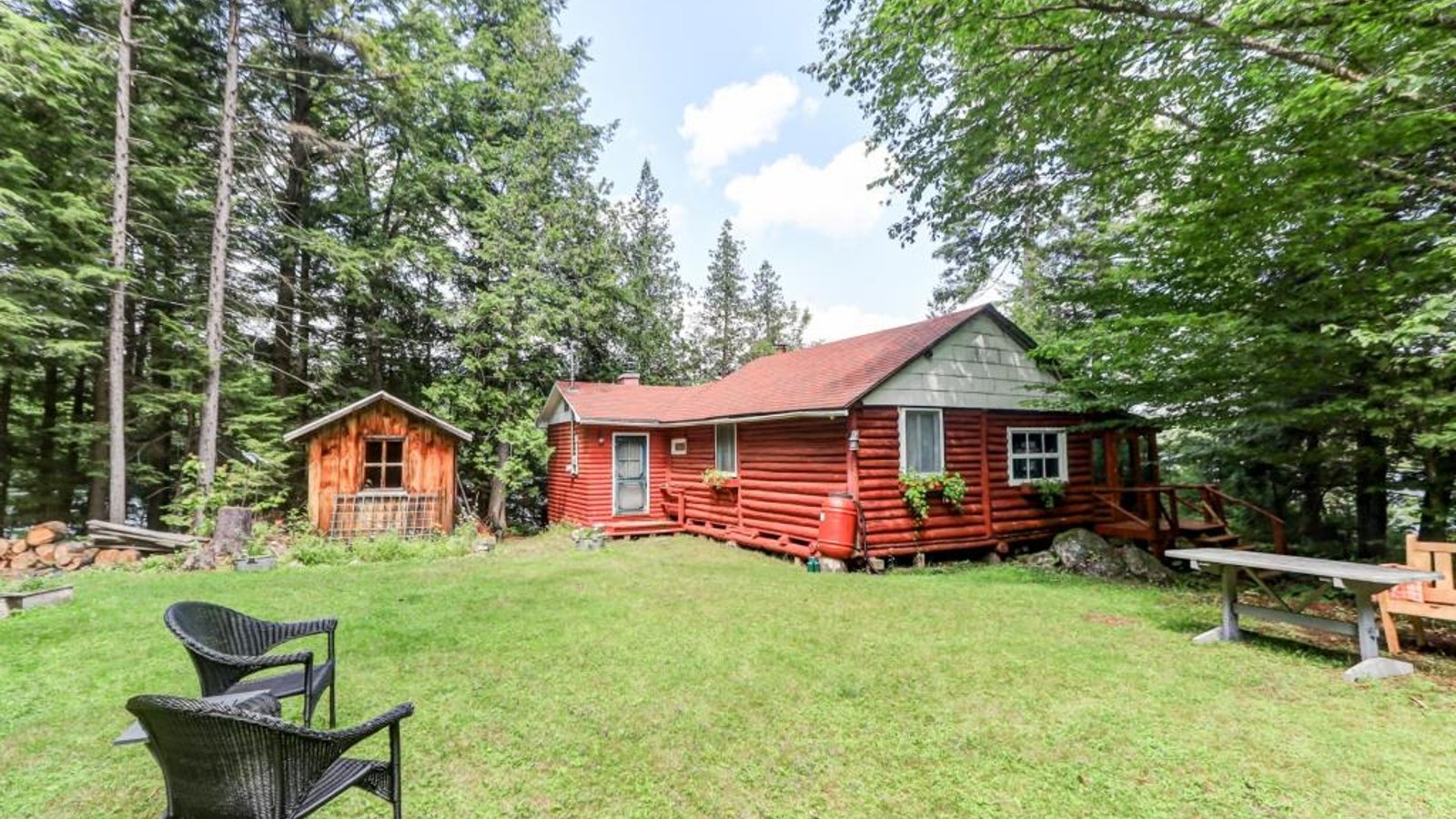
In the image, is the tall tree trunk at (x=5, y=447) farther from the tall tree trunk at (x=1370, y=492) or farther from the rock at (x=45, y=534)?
the tall tree trunk at (x=1370, y=492)

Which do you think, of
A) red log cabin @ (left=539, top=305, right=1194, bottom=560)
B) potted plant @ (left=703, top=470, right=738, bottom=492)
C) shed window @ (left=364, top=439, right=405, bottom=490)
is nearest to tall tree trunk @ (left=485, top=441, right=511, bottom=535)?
shed window @ (left=364, top=439, right=405, bottom=490)

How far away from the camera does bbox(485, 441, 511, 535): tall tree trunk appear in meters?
14.9

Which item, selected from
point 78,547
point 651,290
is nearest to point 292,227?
point 78,547

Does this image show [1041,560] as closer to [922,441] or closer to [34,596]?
[922,441]

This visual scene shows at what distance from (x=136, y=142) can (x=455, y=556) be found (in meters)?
10.0

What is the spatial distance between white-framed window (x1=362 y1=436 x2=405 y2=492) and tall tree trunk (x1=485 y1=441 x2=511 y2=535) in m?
2.59

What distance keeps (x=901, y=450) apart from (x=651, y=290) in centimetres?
1766

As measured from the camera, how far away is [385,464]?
12438mm

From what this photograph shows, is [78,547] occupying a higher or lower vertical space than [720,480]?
lower

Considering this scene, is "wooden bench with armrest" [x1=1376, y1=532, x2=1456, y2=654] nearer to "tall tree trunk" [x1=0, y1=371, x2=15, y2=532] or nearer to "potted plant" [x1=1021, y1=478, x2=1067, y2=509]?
"potted plant" [x1=1021, y1=478, x2=1067, y2=509]

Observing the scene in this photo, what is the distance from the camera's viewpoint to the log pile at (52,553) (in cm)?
877

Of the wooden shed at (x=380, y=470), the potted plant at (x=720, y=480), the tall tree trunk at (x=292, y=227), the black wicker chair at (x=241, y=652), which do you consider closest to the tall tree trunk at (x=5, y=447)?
the tall tree trunk at (x=292, y=227)

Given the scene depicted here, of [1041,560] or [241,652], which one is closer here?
[241,652]

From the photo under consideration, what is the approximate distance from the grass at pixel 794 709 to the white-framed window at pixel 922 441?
10.1ft
